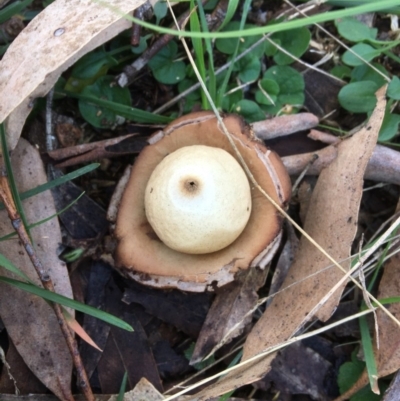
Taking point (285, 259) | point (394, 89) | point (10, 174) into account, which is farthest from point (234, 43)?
point (10, 174)

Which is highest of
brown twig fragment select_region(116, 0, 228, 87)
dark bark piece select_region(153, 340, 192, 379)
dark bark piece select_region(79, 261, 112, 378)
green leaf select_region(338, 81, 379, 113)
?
brown twig fragment select_region(116, 0, 228, 87)

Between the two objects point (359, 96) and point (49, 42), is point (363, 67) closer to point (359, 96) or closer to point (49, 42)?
point (359, 96)

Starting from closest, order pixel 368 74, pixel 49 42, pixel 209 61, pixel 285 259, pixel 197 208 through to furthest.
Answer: pixel 49 42 → pixel 197 208 → pixel 209 61 → pixel 285 259 → pixel 368 74

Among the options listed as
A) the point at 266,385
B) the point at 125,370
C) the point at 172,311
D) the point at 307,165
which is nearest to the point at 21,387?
the point at 125,370

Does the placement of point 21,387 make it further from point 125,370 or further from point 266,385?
point 266,385

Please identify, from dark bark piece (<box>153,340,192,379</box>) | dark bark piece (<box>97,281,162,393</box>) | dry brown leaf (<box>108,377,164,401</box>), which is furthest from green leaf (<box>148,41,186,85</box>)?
A: dry brown leaf (<box>108,377,164,401</box>)

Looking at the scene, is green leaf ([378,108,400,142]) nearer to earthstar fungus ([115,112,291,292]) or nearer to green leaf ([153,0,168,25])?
earthstar fungus ([115,112,291,292])
